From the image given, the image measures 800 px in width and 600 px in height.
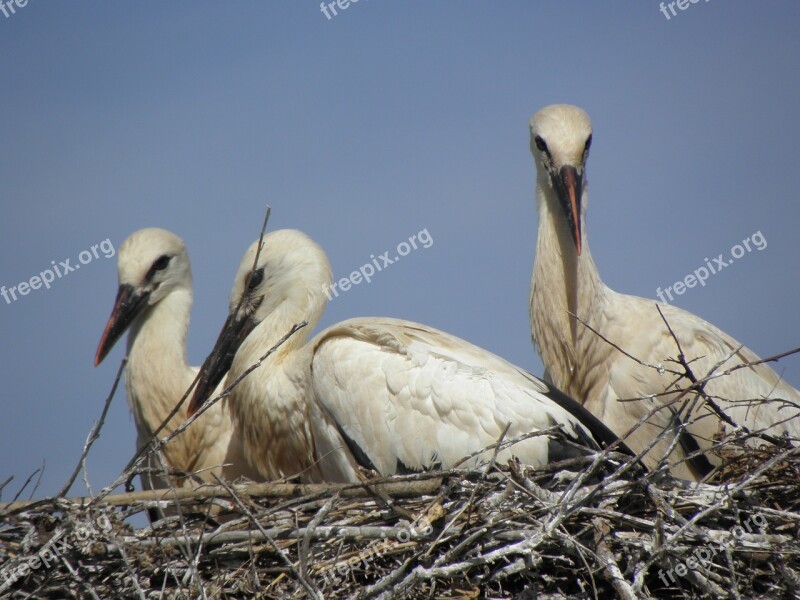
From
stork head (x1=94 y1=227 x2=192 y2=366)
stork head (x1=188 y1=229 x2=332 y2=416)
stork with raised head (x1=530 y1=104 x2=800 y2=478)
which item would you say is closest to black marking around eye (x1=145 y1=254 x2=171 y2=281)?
stork head (x1=94 y1=227 x2=192 y2=366)

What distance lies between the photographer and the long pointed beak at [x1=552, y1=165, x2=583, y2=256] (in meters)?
4.76

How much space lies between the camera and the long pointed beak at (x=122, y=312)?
223 inches

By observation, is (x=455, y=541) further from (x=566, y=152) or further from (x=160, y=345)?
(x=160, y=345)

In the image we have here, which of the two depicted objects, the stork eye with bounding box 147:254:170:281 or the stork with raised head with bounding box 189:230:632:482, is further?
the stork eye with bounding box 147:254:170:281

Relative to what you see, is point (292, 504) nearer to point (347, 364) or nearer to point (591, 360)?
point (347, 364)

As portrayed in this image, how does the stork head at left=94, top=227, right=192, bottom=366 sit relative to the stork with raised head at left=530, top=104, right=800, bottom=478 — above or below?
above

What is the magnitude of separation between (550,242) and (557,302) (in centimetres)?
27

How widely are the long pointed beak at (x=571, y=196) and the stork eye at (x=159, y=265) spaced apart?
2093mm

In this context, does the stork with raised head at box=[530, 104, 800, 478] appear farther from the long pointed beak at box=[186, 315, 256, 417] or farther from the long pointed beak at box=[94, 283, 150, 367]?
the long pointed beak at box=[94, 283, 150, 367]

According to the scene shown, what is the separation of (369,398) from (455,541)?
0.91 m

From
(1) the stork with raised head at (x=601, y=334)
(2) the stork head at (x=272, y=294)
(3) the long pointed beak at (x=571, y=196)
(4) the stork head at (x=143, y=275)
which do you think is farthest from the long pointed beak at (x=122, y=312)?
(3) the long pointed beak at (x=571, y=196)

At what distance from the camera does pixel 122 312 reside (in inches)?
224

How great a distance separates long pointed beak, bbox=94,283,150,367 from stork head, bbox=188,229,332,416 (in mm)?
649

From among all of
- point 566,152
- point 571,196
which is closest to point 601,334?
point 571,196
